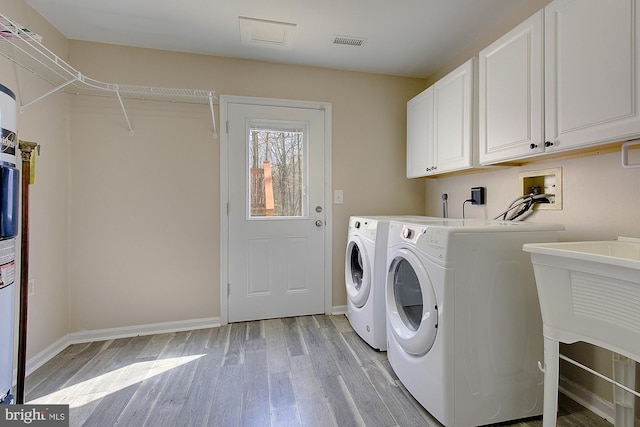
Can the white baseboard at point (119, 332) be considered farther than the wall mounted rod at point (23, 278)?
Yes

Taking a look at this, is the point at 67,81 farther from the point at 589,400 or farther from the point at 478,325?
the point at 589,400

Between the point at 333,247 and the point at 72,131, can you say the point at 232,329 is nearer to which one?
the point at 333,247

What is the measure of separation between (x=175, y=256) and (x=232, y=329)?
77 centimetres

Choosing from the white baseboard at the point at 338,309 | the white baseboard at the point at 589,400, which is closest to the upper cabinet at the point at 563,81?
the white baseboard at the point at 589,400

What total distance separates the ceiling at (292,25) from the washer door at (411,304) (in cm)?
158

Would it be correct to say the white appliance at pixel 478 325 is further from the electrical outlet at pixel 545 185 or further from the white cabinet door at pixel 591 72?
the white cabinet door at pixel 591 72

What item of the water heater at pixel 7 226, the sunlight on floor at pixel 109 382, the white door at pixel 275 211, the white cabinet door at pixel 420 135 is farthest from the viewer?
the white door at pixel 275 211

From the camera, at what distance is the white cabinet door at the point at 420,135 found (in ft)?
7.40

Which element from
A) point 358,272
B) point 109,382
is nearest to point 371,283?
point 358,272

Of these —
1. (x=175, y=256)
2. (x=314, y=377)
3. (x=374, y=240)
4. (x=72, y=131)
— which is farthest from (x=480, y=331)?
(x=72, y=131)

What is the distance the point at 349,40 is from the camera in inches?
84.8

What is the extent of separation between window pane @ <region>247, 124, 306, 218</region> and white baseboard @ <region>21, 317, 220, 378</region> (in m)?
1.01

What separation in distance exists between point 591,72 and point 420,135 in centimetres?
127

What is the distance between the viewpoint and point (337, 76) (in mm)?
2633
